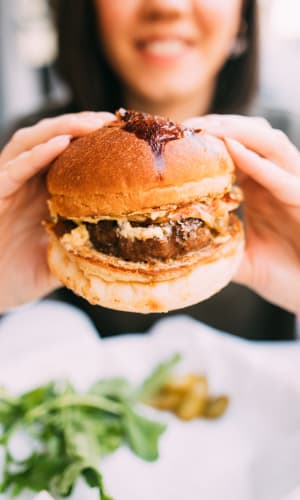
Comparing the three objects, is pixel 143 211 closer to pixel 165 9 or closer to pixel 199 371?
pixel 199 371

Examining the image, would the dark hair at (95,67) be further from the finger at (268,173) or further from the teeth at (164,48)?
the finger at (268,173)

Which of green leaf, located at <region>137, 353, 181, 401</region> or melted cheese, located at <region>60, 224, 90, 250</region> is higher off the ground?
melted cheese, located at <region>60, 224, 90, 250</region>

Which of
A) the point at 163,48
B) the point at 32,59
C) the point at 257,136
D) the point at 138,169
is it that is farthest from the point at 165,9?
the point at 32,59

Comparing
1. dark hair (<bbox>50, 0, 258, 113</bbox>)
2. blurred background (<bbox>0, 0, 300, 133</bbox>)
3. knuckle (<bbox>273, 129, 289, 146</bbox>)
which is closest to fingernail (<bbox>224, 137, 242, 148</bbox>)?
knuckle (<bbox>273, 129, 289, 146</bbox>)

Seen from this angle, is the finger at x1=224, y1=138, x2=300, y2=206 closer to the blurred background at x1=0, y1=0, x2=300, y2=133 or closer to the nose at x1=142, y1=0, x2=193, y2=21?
the nose at x1=142, y1=0, x2=193, y2=21

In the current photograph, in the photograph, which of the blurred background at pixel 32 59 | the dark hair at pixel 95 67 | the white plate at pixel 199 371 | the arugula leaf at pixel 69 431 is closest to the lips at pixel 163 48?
the dark hair at pixel 95 67

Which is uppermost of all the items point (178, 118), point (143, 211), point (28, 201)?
point (143, 211)

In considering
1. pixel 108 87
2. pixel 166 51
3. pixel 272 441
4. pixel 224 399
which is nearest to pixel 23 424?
pixel 224 399
